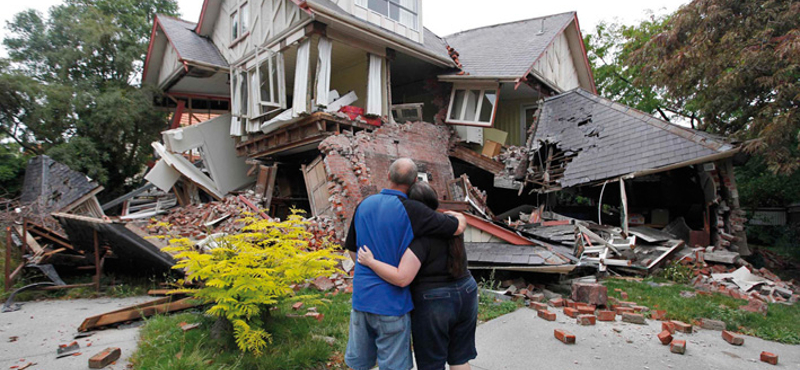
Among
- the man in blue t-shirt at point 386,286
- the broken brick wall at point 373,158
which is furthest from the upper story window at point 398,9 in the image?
the man in blue t-shirt at point 386,286

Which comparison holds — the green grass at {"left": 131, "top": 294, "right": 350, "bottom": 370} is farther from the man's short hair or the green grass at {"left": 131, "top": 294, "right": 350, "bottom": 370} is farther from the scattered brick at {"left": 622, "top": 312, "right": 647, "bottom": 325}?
the scattered brick at {"left": 622, "top": 312, "right": 647, "bottom": 325}

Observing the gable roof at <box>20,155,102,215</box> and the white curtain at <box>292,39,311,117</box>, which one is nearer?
the white curtain at <box>292,39,311,117</box>

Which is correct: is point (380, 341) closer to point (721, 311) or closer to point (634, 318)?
point (634, 318)

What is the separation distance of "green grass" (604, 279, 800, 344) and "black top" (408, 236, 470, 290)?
4.10 metres

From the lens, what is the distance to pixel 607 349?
3.80 meters

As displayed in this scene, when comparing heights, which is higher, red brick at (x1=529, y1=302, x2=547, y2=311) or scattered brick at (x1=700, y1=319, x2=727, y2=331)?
red brick at (x1=529, y1=302, x2=547, y2=311)

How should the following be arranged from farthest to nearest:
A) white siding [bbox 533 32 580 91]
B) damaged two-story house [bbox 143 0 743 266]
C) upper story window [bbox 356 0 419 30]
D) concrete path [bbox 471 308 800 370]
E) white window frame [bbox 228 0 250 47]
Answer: white siding [bbox 533 32 580 91] → white window frame [bbox 228 0 250 47] → upper story window [bbox 356 0 419 30] → damaged two-story house [bbox 143 0 743 266] → concrete path [bbox 471 308 800 370]

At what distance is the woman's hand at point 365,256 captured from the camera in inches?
92.1

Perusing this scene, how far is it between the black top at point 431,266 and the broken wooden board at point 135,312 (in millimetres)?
2629

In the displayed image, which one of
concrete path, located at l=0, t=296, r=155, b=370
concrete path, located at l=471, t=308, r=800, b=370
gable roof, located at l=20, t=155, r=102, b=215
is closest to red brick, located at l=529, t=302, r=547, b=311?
concrete path, located at l=471, t=308, r=800, b=370

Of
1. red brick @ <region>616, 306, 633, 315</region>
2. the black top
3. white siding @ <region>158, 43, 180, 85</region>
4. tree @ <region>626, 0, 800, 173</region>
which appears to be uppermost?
white siding @ <region>158, 43, 180, 85</region>

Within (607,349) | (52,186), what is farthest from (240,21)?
(607,349)

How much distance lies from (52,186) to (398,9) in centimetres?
1032

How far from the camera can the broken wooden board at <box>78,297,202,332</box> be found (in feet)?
12.9
